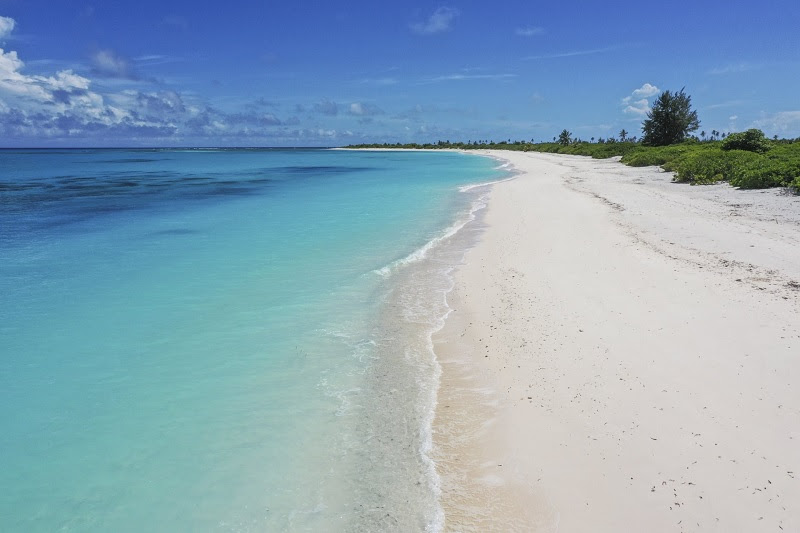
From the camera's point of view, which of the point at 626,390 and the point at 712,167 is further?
the point at 712,167

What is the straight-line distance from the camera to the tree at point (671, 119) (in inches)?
1978

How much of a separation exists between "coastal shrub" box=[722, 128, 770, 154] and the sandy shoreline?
2255 centimetres

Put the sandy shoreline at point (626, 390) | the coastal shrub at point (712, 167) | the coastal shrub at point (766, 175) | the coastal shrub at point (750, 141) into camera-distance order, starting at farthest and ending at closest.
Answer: the coastal shrub at point (750, 141), the coastal shrub at point (712, 167), the coastal shrub at point (766, 175), the sandy shoreline at point (626, 390)

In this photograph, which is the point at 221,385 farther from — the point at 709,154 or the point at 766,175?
the point at 709,154

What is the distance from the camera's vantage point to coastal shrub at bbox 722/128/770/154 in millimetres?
28641

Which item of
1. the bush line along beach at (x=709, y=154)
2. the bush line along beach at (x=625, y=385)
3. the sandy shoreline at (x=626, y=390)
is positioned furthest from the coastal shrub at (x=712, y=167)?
the sandy shoreline at (x=626, y=390)

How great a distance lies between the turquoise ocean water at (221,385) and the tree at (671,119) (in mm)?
47607

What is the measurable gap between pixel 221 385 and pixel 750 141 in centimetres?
3395

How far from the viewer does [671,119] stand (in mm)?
50375

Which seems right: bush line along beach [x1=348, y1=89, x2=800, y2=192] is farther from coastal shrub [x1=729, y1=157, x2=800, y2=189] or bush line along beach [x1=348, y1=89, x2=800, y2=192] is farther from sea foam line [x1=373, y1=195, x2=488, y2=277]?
sea foam line [x1=373, y1=195, x2=488, y2=277]

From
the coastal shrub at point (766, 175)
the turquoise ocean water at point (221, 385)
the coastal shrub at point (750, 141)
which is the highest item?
the coastal shrub at point (750, 141)

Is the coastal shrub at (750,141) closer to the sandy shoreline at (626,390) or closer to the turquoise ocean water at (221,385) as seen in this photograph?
the sandy shoreline at (626,390)

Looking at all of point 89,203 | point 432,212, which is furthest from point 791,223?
point 89,203

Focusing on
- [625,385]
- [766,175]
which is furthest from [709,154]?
[625,385]
